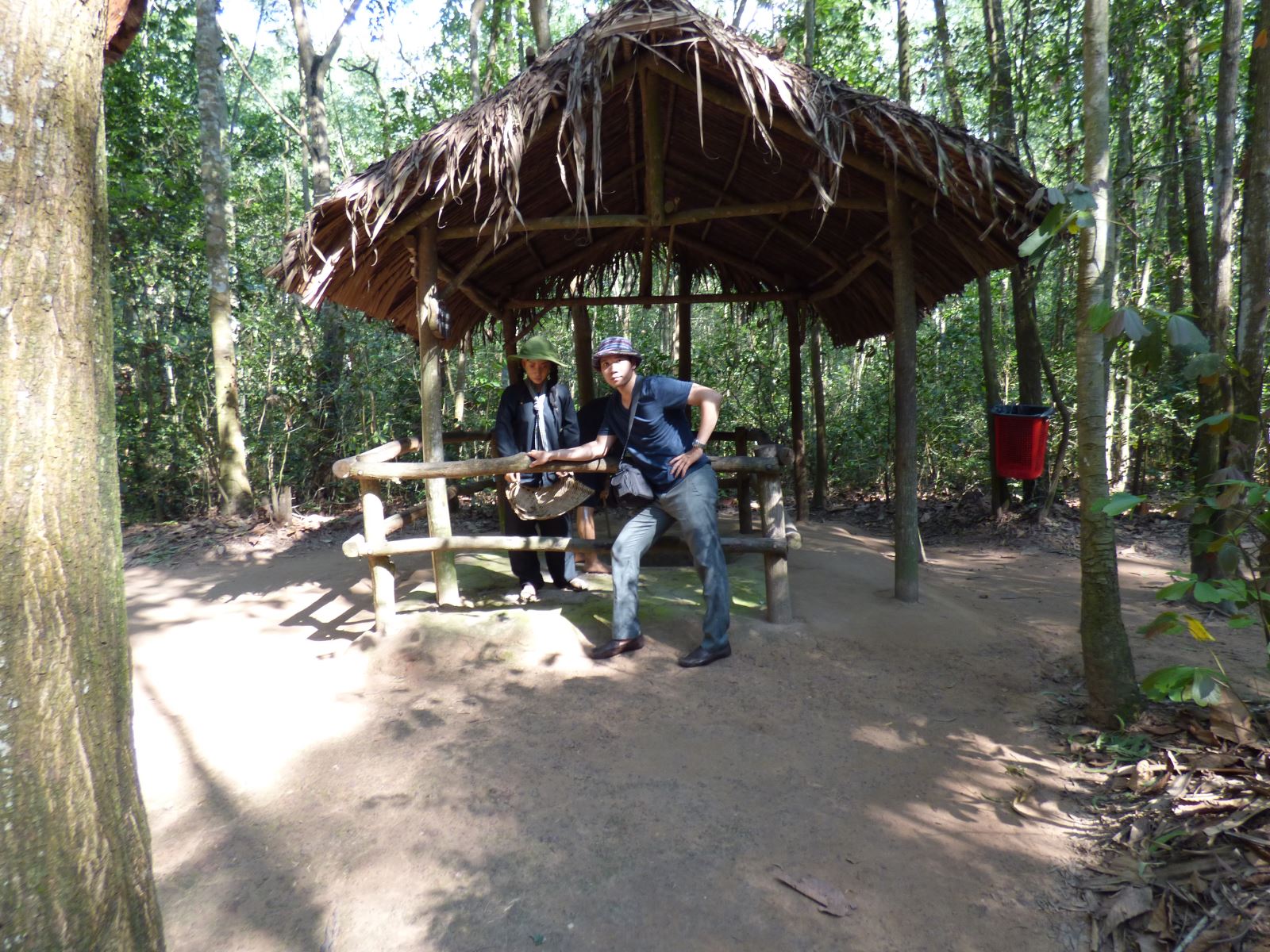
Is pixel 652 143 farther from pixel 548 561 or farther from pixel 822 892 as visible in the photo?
pixel 822 892

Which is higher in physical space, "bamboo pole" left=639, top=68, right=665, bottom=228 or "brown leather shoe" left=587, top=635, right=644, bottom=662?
"bamboo pole" left=639, top=68, right=665, bottom=228

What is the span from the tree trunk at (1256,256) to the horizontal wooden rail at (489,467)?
87.5 inches

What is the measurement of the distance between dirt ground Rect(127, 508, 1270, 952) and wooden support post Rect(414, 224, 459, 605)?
0.23 meters

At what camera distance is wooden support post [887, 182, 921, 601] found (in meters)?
4.87

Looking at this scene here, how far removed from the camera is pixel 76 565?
158cm

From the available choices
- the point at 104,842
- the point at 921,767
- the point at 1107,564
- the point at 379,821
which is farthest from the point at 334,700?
the point at 1107,564

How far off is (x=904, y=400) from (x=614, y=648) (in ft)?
7.94

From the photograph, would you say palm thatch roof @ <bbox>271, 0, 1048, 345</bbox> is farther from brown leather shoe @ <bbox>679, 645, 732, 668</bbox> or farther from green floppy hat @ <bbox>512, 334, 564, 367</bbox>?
brown leather shoe @ <bbox>679, 645, 732, 668</bbox>

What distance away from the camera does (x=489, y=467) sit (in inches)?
174

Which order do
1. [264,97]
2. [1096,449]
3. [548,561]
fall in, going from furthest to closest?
[264,97] < [548,561] < [1096,449]

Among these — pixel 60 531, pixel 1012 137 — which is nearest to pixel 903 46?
pixel 1012 137

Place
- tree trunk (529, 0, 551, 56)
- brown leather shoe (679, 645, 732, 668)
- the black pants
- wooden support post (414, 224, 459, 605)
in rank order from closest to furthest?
brown leather shoe (679, 645, 732, 668) → wooden support post (414, 224, 459, 605) → the black pants → tree trunk (529, 0, 551, 56)

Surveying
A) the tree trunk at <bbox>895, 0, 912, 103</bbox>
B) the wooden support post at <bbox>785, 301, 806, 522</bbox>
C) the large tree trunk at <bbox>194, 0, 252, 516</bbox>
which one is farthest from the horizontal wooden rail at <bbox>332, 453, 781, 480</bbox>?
the tree trunk at <bbox>895, 0, 912, 103</bbox>

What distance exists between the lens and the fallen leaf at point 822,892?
7.67 feet
